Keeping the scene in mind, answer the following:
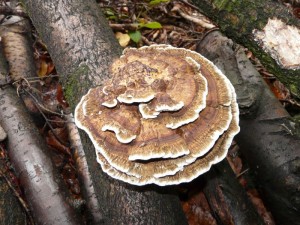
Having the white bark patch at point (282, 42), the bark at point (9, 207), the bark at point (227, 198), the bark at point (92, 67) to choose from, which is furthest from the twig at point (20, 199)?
the white bark patch at point (282, 42)

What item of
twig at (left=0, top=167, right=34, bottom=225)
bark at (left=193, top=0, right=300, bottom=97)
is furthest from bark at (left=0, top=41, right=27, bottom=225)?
bark at (left=193, top=0, right=300, bottom=97)

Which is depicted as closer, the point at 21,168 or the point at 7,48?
the point at 21,168

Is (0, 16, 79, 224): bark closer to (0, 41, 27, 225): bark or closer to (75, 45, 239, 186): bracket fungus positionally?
(0, 41, 27, 225): bark

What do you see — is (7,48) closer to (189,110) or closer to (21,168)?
(21,168)

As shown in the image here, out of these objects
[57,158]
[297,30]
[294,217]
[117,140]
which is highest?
[297,30]

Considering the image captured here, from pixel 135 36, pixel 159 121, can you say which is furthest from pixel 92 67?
pixel 135 36

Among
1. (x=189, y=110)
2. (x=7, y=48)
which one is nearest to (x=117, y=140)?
(x=189, y=110)

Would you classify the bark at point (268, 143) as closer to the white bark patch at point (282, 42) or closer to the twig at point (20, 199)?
the white bark patch at point (282, 42)

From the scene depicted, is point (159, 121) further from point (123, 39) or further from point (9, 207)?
point (123, 39)
